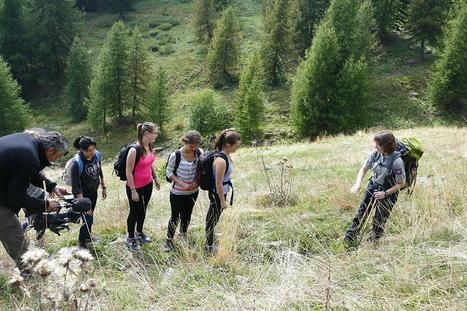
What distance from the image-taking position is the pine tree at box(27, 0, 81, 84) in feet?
165

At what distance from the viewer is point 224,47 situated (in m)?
43.7

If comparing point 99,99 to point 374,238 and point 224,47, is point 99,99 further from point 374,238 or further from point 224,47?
point 374,238

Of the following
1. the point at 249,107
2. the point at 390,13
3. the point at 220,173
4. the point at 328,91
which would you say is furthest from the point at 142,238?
the point at 390,13

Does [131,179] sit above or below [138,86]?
above

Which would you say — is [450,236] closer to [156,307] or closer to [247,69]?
[156,307]

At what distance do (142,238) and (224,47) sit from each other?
39.9m

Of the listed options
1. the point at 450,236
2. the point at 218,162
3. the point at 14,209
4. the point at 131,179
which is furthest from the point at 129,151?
the point at 450,236

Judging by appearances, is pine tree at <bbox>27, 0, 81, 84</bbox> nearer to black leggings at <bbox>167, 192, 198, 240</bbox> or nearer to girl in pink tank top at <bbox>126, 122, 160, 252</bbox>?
girl in pink tank top at <bbox>126, 122, 160, 252</bbox>

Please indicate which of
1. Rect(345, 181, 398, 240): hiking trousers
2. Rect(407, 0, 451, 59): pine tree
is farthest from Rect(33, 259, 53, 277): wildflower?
Rect(407, 0, 451, 59): pine tree

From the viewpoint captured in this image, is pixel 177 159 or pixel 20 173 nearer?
pixel 20 173

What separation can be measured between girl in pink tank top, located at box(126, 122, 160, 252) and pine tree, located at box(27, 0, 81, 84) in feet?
166

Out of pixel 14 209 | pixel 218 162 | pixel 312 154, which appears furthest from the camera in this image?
pixel 312 154

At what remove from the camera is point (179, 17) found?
64938mm

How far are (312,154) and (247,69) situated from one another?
21.5m
